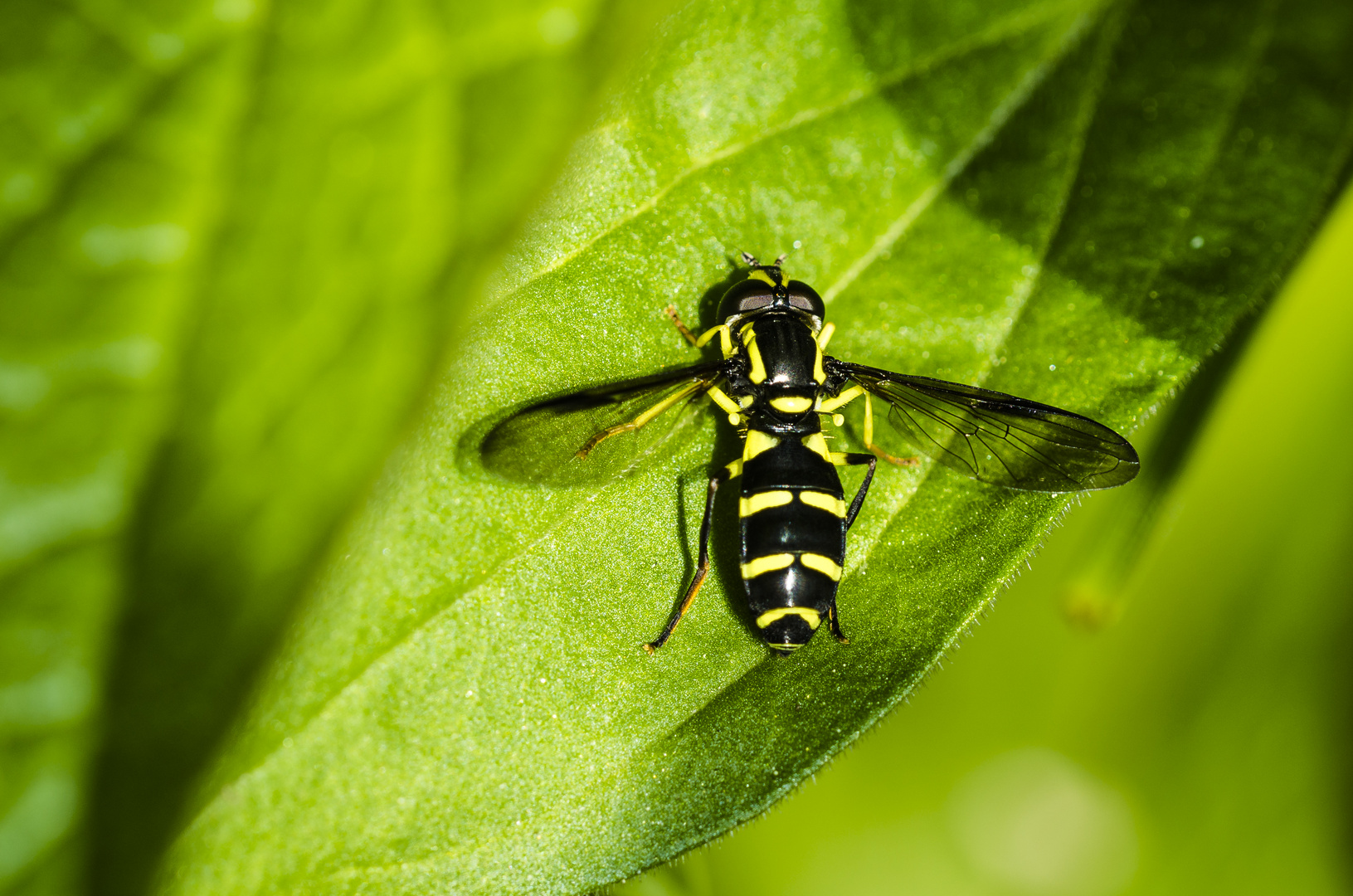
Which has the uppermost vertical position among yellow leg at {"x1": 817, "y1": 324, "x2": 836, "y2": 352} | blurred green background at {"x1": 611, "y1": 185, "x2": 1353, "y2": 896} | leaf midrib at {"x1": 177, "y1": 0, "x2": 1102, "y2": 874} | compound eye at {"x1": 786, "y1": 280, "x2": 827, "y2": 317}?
leaf midrib at {"x1": 177, "y1": 0, "x2": 1102, "y2": 874}

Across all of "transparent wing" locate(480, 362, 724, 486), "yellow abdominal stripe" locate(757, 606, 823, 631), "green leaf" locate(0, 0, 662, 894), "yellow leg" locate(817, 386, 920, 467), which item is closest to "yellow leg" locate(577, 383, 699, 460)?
"transparent wing" locate(480, 362, 724, 486)

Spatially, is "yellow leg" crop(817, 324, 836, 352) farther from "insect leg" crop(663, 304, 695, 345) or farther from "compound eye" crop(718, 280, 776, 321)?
"insect leg" crop(663, 304, 695, 345)

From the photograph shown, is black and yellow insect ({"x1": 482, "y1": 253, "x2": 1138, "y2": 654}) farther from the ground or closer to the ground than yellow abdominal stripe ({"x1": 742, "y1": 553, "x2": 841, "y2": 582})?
farther from the ground

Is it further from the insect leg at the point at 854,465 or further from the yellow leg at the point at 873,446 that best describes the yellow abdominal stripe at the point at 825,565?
the yellow leg at the point at 873,446

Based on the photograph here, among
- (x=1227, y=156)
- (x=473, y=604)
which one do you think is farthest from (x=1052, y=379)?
(x=473, y=604)

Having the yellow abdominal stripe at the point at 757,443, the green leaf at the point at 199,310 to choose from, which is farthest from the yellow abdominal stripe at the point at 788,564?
the green leaf at the point at 199,310

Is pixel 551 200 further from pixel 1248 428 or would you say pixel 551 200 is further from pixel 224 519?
pixel 1248 428
